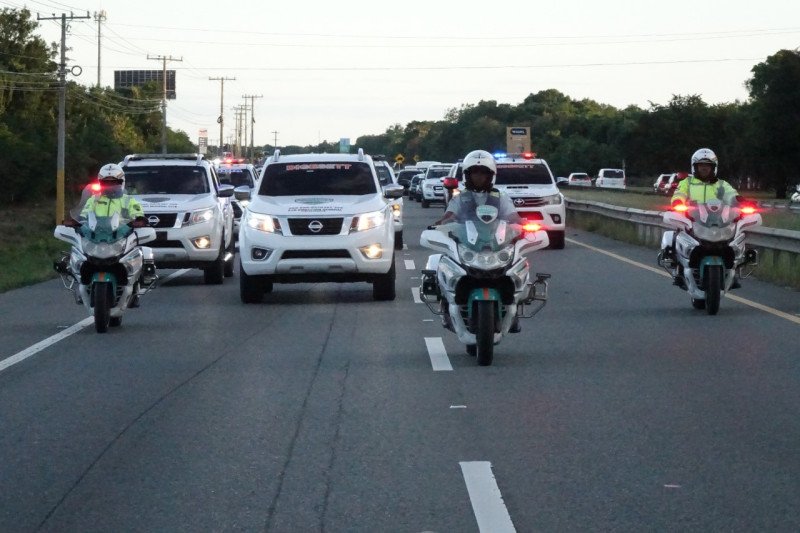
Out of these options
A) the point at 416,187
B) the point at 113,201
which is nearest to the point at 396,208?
the point at 113,201

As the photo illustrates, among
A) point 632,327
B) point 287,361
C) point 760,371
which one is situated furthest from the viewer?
point 632,327

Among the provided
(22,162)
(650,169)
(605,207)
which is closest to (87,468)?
(605,207)

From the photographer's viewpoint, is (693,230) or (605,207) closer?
(693,230)

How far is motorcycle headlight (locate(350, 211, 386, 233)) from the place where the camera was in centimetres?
1802

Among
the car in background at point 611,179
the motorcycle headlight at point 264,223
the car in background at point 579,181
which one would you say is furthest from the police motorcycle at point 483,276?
the car in background at point 611,179

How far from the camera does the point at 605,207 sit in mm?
36781

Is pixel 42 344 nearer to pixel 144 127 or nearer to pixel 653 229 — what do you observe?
pixel 653 229

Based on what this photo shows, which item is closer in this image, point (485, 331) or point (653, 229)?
point (485, 331)

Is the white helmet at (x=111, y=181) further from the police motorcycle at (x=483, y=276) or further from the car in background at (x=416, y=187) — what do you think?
the car in background at (x=416, y=187)

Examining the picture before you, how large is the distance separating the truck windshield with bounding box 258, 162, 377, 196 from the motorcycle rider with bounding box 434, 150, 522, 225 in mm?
6823

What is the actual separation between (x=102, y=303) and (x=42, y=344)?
0.94 metres

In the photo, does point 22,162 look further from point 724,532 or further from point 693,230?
point 724,532

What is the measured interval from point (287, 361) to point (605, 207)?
2514 centimetres

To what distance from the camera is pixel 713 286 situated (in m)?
15.8
